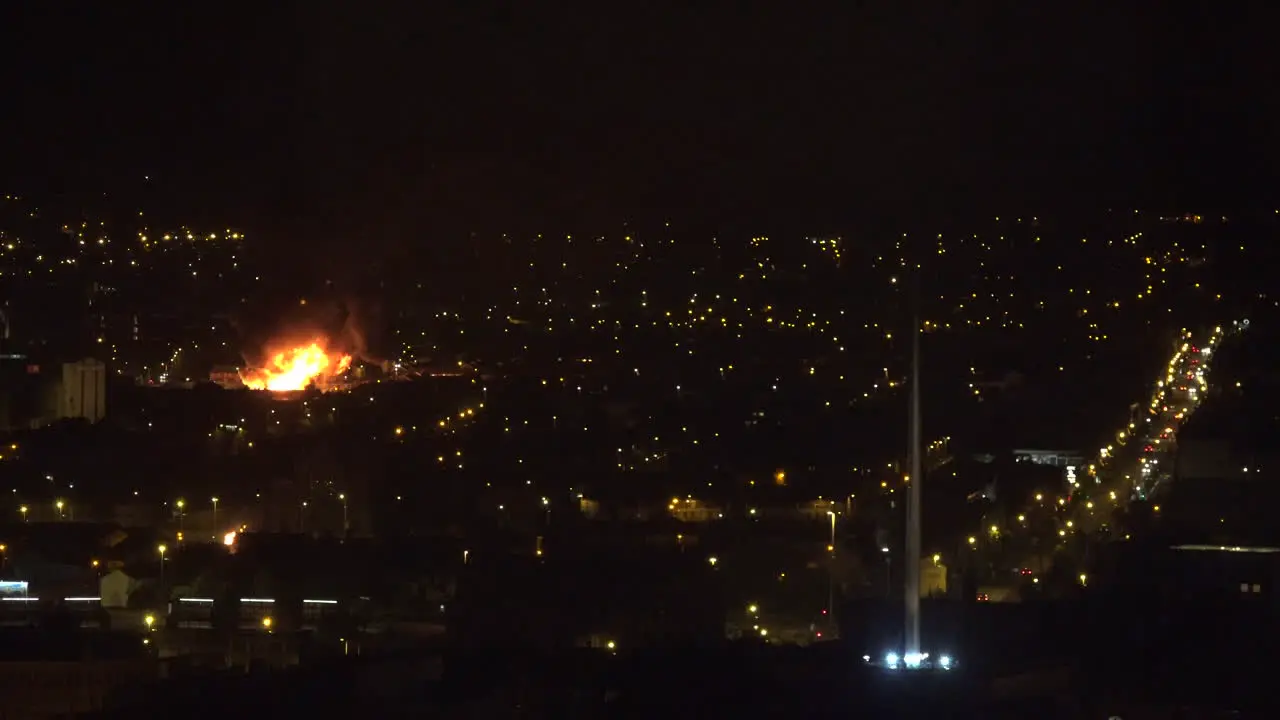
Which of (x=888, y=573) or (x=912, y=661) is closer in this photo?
(x=912, y=661)

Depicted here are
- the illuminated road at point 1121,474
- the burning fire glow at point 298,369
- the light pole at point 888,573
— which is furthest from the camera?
the burning fire glow at point 298,369

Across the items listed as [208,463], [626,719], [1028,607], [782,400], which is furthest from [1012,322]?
[626,719]

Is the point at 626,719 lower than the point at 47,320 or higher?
lower

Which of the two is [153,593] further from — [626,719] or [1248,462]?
[1248,462]

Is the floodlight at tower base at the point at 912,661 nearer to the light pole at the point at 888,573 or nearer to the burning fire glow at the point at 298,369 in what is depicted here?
the light pole at the point at 888,573

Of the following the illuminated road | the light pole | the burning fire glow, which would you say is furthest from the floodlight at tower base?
the burning fire glow

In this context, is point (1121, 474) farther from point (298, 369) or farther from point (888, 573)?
point (298, 369)

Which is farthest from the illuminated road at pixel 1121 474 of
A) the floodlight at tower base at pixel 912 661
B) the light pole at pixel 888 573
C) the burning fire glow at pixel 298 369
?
the burning fire glow at pixel 298 369

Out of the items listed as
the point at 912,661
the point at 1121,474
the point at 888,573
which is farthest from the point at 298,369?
the point at 912,661
